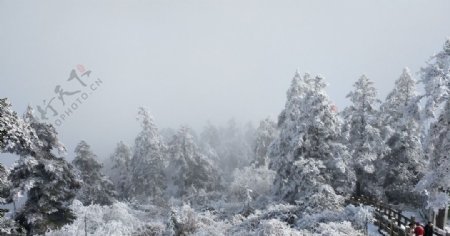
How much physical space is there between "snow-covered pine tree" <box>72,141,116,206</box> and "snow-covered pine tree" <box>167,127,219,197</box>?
47.7 feet

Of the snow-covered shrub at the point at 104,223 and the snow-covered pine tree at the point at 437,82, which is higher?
the snow-covered pine tree at the point at 437,82

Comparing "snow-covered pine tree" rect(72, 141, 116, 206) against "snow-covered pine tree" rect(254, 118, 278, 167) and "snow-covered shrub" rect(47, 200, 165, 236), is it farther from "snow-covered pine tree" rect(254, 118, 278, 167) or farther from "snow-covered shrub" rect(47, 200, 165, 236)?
"snow-covered pine tree" rect(254, 118, 278, 167)

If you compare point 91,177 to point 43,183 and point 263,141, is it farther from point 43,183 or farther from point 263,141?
point 263,141

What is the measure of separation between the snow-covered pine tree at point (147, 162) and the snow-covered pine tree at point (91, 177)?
9708 millimetres

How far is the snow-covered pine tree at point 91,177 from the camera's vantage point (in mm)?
43250

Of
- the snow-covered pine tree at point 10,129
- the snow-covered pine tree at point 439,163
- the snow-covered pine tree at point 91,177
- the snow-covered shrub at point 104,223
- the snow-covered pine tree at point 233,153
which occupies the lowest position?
the snow-covered shrub at point 104,223

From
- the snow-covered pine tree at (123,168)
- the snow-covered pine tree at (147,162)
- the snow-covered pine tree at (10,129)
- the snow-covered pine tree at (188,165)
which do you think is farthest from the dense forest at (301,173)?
the snow-covered pine tree at (123,168)

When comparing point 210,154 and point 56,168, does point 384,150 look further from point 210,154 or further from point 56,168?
point 210,154

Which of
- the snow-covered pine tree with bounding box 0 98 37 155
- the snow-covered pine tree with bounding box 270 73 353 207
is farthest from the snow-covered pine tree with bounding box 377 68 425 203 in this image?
the snow-covered pine tree with bounding box 0 98 37 155

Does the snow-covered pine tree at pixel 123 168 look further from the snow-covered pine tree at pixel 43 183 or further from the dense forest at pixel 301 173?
the snow-covered pine tree at pixel 43 183

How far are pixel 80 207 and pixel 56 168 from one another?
3.82 metres

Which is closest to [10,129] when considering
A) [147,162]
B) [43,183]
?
[43,183]

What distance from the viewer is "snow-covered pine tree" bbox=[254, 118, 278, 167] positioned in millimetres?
63031

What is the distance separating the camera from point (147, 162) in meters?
54.1
